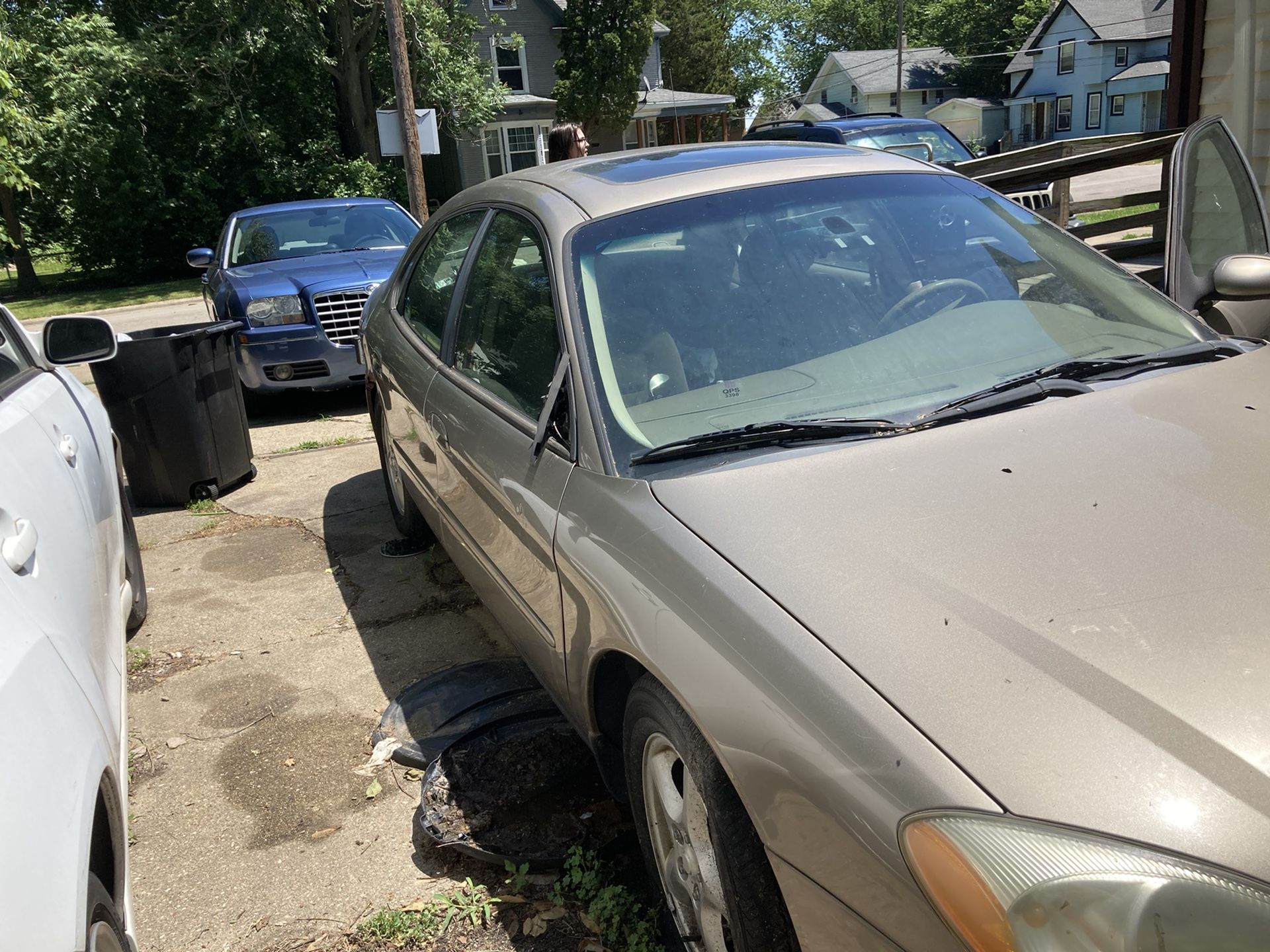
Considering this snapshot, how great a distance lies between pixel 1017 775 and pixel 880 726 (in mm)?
197

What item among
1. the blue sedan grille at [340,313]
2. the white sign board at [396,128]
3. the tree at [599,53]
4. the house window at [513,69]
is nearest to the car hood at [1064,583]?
the blue sedan grille at [340,313]

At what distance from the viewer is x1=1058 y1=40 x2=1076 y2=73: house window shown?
56.2 meters

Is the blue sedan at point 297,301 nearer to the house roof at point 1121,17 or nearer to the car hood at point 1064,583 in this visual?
the car hood at point 1064,583

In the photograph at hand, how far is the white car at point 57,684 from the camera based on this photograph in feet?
4.72

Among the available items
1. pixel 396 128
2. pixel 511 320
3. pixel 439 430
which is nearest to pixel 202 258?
pixel 396 128

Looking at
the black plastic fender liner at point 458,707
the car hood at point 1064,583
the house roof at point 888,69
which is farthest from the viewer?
the house roof at point 888,69

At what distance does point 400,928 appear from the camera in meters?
2.55

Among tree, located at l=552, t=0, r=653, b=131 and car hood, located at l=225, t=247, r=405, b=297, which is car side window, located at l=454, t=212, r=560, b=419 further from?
tree, located at l=552, t=0, r=653, b=131

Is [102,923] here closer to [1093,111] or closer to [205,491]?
[205,491]

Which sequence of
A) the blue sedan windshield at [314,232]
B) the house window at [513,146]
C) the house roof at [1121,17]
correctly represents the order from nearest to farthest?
the blue sedan windshield at [314,232], the house window at [513,146], the house roof at [1121,17]

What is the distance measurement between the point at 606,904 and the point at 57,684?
51.9 inches

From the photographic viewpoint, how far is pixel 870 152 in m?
3.32

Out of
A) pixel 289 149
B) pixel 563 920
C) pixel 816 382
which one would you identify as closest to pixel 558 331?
pixel 816 382

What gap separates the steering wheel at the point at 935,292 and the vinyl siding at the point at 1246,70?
5.86 meters
